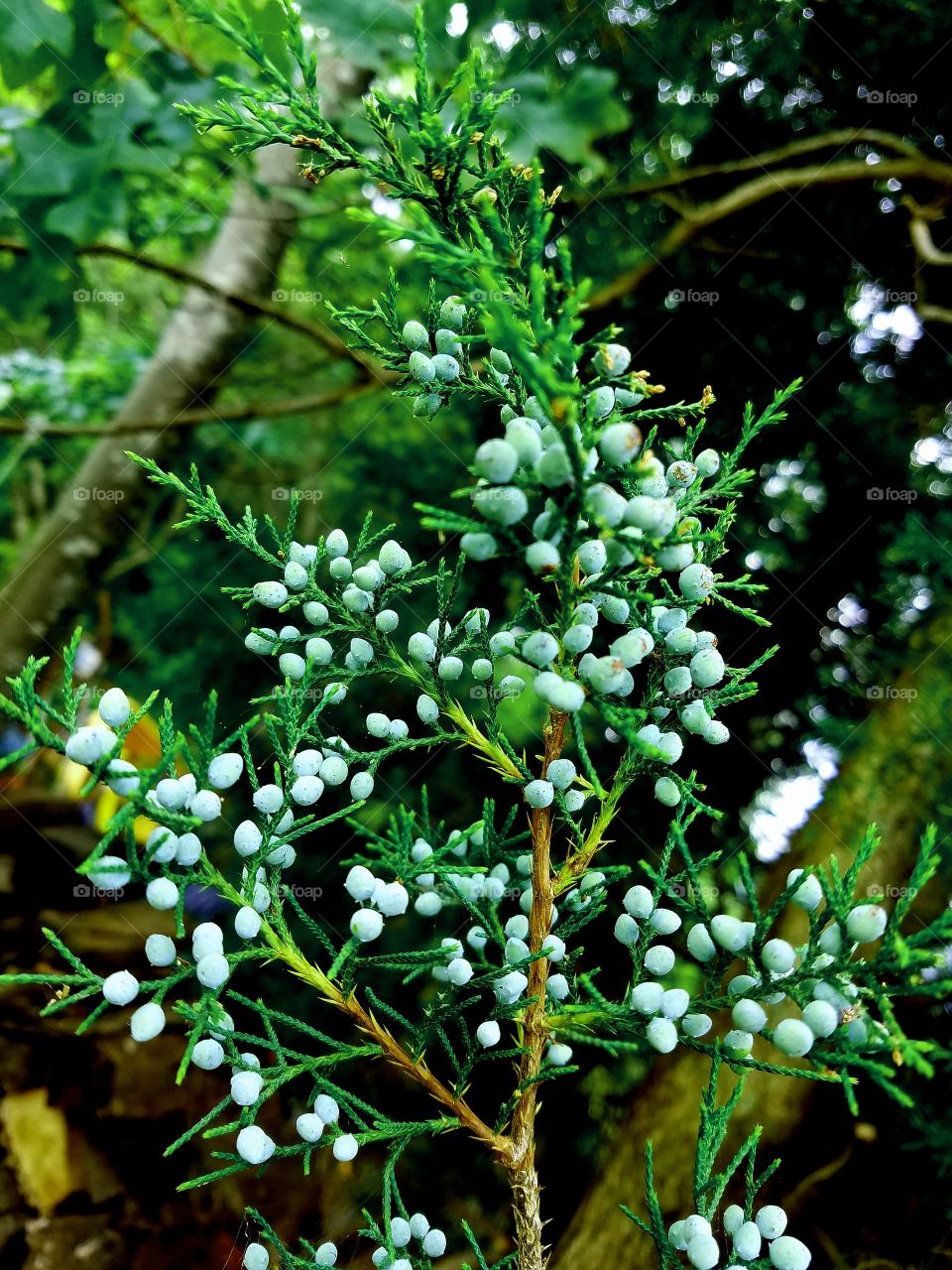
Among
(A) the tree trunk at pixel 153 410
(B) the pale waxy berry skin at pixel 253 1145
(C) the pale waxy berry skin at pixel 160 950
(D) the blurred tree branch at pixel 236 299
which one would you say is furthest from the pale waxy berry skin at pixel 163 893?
(A) the tree trunk at pixel 153 410

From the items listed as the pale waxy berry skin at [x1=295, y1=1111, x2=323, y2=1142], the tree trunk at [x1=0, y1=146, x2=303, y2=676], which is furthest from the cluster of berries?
the tree trunk at [x1=0, y1=146, x2=303, y2=676]

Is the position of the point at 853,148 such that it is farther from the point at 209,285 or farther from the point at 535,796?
the point at 535,796

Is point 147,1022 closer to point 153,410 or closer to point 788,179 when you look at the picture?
point 788,179

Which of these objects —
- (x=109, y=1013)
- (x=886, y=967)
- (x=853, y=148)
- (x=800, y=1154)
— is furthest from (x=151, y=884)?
(x=853, y=148)

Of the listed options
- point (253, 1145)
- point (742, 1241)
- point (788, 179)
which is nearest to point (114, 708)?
point (253, 1145)

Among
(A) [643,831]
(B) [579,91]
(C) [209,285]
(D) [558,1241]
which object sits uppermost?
(B) [579,91]

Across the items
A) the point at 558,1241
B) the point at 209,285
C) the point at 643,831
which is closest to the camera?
the point at 558,1241

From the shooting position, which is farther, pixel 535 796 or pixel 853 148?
pixel 853 148

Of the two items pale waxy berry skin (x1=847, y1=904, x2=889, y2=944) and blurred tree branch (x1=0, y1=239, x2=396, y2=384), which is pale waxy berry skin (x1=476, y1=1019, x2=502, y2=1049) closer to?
pale waxy berry skin (x1=847, y1=904, x2=889, y2=944)

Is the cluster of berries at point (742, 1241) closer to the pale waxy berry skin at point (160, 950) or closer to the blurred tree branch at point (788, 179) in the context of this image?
the pale waxy berry skin at point (160, 950)
